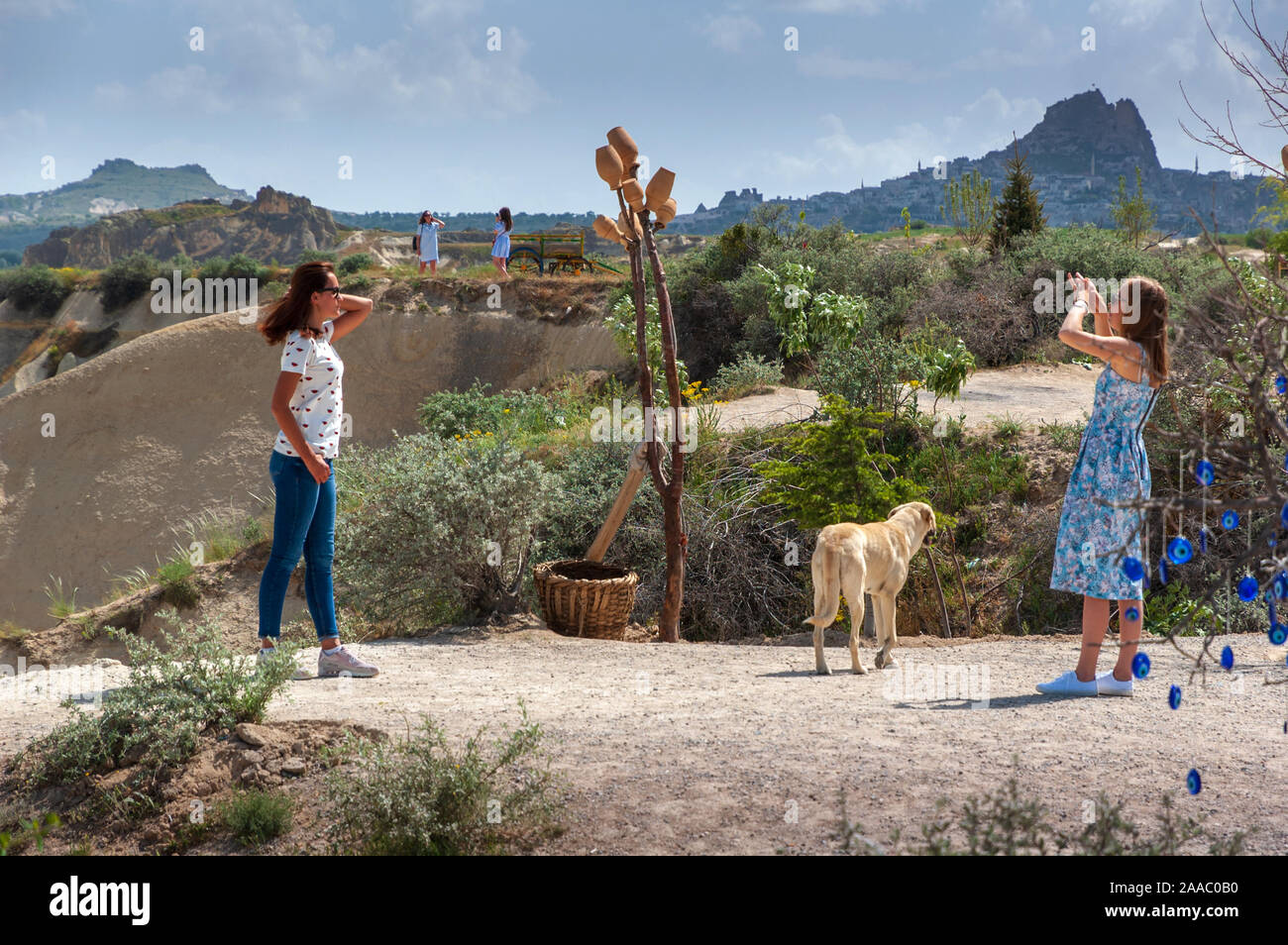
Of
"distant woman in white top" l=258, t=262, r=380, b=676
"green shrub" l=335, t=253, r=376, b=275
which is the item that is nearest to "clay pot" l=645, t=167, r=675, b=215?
"distant woman in white top" l=258, t=262, r=380, b=676

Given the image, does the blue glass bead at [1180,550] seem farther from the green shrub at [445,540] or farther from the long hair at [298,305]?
Result: the green shrub at [445,540]

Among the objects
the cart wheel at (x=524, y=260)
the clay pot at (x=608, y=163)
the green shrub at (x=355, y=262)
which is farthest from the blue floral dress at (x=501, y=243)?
the clay pot at (x=608, y=163)

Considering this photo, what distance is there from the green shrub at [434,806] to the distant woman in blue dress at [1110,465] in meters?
2.53

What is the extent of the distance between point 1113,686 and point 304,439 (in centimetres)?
389

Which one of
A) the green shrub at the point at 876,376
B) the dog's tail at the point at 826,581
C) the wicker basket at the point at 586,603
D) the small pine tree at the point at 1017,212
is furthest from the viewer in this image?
the small pine tree at the point at 1017,212

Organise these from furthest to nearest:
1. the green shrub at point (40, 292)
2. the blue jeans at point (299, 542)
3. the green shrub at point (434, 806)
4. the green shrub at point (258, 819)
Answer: the green shrub at point (40, 292)
the blue jeans at point (299, 542)
the green shrub at point (258, 819)
the green shrub at point (434, 806)

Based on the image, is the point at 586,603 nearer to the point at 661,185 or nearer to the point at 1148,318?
the point at 661,185

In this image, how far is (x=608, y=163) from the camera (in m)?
6.34

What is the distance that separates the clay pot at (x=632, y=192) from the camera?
21.0 ft

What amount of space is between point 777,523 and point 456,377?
13592 millimetres
